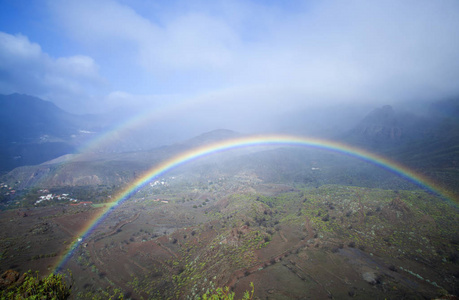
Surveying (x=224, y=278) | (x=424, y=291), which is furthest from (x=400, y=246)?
(x=224, y=278)

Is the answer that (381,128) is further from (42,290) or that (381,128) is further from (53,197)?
(53,197)

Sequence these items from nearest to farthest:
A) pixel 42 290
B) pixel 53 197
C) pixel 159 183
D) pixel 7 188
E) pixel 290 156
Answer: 1. pixel 42 290
2. pixel 53 197
3. pixel 7 188
4. pixel 159 183
5. pixel 290 156

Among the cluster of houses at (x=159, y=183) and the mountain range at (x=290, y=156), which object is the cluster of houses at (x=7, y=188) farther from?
the cluster of houses at (x=159, y=183)

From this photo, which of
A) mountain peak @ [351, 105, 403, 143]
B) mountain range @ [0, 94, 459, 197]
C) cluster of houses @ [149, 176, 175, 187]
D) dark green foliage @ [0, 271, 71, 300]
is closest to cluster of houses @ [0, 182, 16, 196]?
mountain range @ [0, 94, 459, 197]

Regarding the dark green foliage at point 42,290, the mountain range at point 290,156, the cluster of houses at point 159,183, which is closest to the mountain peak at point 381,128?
the mountain range at point 290,156

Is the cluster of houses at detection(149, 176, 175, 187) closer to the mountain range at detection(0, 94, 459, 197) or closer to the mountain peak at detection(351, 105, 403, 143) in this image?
the mountain range at detection(0, 94, 459, 197)

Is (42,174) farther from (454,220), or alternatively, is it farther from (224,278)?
(454,220)

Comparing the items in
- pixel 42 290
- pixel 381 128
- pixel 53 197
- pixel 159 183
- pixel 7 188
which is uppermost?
pixel 381 128

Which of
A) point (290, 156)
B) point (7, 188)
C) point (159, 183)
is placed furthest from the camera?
point (290, 156)

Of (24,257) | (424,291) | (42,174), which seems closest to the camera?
(424,291)

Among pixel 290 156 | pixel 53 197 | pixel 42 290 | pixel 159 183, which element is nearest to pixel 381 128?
pixel 290 156

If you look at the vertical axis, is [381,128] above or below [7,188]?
above
